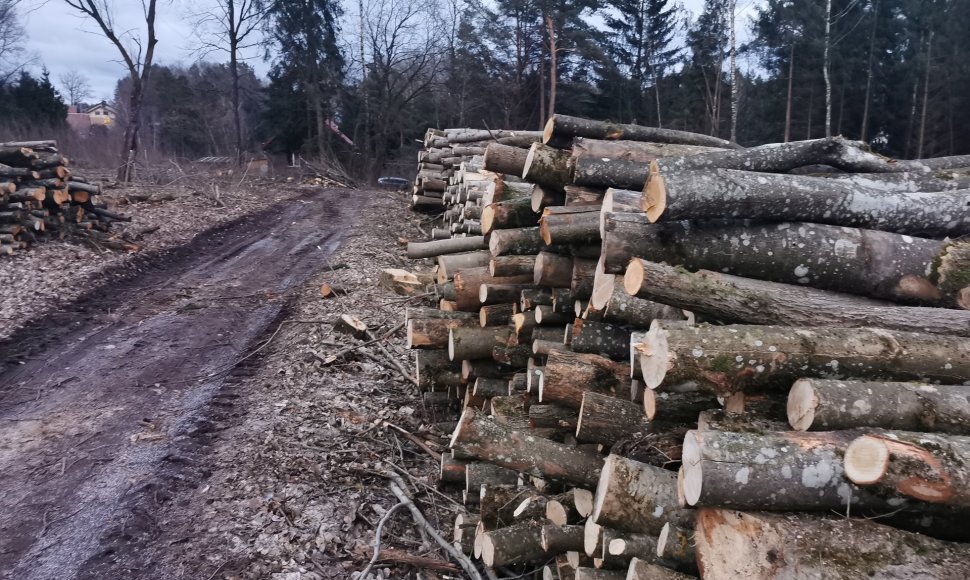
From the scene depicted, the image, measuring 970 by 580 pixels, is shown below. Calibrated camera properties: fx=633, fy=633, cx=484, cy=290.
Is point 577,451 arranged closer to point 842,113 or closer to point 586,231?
point 586,231

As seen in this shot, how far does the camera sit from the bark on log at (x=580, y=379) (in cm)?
416

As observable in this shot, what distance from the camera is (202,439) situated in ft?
18.4

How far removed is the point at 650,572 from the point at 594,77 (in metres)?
33.1

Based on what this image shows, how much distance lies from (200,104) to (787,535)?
43494 millimetres

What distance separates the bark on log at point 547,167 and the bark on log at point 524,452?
2067 mm

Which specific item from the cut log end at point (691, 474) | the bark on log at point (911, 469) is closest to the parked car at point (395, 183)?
the cut log end at point (691, 474)

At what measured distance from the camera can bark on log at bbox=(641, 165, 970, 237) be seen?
11.5ft

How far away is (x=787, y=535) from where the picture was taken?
245cm

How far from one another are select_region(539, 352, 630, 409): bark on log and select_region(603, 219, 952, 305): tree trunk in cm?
79

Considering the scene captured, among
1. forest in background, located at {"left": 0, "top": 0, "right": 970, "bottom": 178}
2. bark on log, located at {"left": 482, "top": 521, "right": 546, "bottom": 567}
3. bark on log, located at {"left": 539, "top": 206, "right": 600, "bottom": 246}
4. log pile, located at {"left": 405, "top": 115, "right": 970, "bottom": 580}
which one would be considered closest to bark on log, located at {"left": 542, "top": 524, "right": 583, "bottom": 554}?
log pile, located at {"left": 405, "top": 115, "right": 970, "bottom": 580}

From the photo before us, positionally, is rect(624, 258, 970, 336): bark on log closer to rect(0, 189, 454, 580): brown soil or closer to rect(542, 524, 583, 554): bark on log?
rect(542, 524, 583, 554): bark on log

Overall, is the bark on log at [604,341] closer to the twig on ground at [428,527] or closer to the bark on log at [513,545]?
the bark on log at [513,545]

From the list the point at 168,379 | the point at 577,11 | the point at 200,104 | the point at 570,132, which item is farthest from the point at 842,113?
the point at 200,104

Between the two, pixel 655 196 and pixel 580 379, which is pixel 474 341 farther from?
pixel 655 196
